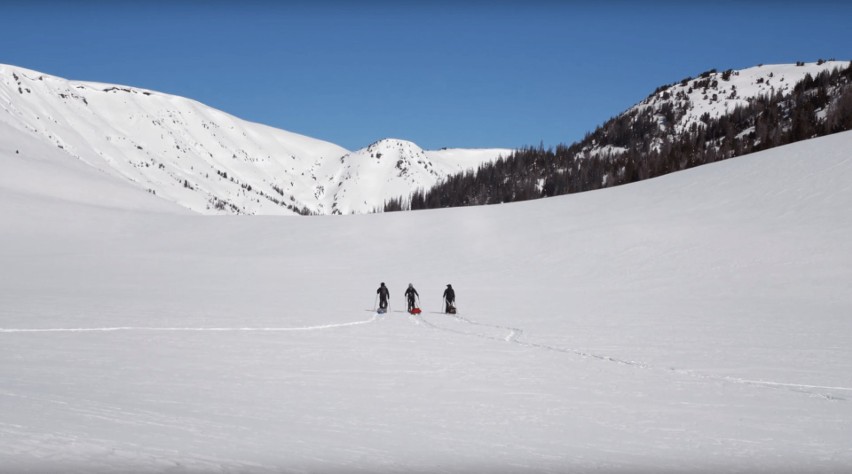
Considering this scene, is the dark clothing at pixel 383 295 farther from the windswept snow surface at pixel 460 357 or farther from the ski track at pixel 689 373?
the ski track at pixel 689 373

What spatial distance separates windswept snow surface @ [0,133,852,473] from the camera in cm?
684

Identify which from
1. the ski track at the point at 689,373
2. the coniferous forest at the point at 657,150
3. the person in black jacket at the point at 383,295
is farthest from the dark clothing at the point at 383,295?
the coniferous forest at the point at 657,150

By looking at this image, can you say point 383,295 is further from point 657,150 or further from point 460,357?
point 657,150

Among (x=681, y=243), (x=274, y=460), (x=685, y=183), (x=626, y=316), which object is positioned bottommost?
(x=274, y=460)

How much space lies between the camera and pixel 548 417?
28.3ft

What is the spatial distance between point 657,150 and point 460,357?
442 ft

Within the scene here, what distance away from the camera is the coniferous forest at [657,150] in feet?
338

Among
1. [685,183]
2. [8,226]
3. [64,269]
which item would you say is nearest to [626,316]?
[64,269]

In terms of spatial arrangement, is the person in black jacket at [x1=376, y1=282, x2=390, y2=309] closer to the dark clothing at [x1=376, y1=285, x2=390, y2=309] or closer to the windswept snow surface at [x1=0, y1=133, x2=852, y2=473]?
the dark clothing at [x1=376, y1=285, x2=390, y2=309]

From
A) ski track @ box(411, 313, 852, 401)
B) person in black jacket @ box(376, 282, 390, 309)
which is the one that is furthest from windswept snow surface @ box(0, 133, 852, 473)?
person in black jacket @ box(376, 282, 390, 309)

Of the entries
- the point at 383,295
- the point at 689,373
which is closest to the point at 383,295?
the point at 383,295

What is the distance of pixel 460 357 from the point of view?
13859mm

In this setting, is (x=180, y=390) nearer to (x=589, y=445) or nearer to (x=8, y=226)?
(x=589, y=445)

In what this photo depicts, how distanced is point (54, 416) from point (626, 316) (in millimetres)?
19461
